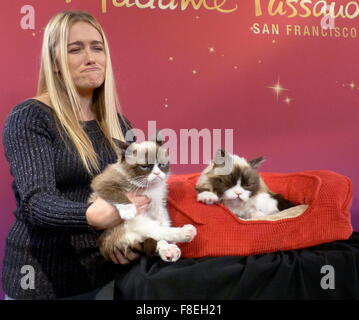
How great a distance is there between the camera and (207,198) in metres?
1.24

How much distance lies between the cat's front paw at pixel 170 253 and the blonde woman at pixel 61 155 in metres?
0.11

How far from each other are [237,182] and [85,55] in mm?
666

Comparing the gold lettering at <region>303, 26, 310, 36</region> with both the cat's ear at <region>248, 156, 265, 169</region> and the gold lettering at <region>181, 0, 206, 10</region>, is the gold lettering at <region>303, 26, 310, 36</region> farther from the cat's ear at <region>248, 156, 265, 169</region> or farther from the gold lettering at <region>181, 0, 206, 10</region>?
the cat's ear at <region>248, 156, 265, 169</region>

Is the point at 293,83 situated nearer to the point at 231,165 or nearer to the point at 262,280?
the point at 231,165

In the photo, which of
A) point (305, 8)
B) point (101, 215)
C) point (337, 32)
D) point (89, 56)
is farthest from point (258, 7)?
point (101, 215)

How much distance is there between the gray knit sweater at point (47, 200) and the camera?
111cm

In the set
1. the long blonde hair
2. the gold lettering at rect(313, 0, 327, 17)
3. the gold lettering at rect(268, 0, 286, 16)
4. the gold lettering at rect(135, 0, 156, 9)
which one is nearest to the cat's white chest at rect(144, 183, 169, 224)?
the long blonde hair

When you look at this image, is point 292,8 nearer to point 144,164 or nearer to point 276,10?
point 276,10

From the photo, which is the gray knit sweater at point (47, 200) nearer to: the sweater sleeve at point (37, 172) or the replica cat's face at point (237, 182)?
the sweater sleeve at point (37, 172)

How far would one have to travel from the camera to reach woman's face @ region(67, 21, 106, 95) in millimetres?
1286

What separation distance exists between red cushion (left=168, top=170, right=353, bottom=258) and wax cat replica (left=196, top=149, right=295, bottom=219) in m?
0.14

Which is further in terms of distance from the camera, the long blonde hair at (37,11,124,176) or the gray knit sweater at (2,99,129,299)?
the long blonde hair at (37,11,124,176)
